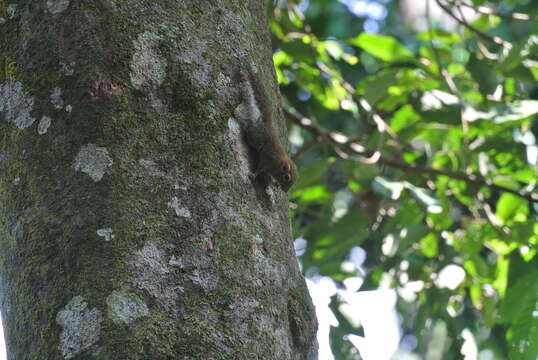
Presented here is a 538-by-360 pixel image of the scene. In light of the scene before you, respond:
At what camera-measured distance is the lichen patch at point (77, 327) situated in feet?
2.98

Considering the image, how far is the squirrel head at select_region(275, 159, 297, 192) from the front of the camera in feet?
3.91

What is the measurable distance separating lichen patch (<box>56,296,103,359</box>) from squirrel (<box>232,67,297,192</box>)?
34 cm

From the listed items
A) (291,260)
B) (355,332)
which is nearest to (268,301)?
(291,260)

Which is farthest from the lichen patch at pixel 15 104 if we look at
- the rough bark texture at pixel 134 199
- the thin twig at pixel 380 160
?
the thin twig at pixel 380 160

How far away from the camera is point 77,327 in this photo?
915 millimetres

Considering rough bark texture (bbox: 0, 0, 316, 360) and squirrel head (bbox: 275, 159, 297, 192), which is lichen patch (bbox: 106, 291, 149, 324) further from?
squirrel head (bbox: 275, 159, 297, 192)

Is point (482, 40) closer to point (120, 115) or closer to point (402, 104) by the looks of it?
point (402, 104)

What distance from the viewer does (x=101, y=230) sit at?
970 millimetres

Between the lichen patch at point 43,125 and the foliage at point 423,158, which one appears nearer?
the lichen patch at point 43,125

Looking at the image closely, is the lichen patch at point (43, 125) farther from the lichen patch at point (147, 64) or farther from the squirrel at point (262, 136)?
the squirrel at point (262, 136)

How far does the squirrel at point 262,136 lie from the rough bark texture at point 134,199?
0.02m

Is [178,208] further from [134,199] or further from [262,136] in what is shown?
[262,136]

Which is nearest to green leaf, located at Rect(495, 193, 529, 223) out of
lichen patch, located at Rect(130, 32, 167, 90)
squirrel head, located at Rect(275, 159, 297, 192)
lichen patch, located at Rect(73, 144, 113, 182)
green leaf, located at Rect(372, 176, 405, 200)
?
green leaf, located at Rect(372, 176, 405, 200)

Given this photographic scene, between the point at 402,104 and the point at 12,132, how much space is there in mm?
2121
